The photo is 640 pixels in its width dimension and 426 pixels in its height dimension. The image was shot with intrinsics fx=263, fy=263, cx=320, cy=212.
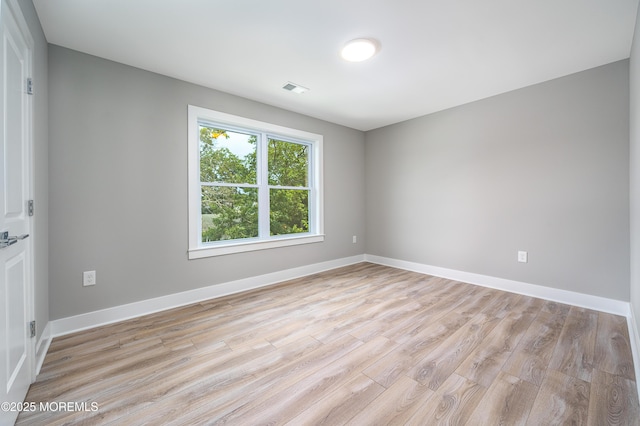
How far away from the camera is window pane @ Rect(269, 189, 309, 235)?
379 centimetres

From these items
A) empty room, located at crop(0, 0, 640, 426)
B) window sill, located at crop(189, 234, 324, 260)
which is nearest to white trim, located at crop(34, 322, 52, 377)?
empty room, located at crop(0, 0, 640, 426)

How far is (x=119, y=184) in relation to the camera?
2.47 meters

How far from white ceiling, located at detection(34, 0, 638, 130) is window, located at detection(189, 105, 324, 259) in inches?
22.6

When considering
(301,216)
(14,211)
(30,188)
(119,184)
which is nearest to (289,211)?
(301,216)

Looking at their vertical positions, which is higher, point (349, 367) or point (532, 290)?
point (532, 290)

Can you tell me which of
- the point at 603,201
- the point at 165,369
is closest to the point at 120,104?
the point at 165,369

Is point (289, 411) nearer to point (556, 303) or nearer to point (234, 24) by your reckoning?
point (234, 24)

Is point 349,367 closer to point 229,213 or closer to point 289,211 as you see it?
point 229,213

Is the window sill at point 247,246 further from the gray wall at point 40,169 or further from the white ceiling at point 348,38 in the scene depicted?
the white ceiling at point 348,38

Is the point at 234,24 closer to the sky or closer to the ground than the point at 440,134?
closer to the sky

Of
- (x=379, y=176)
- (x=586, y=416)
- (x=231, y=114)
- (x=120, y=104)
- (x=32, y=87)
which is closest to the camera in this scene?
(x=586, y=416)

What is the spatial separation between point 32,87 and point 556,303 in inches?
190

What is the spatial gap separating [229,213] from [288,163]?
1191mm

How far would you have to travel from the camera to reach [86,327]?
229 cm
